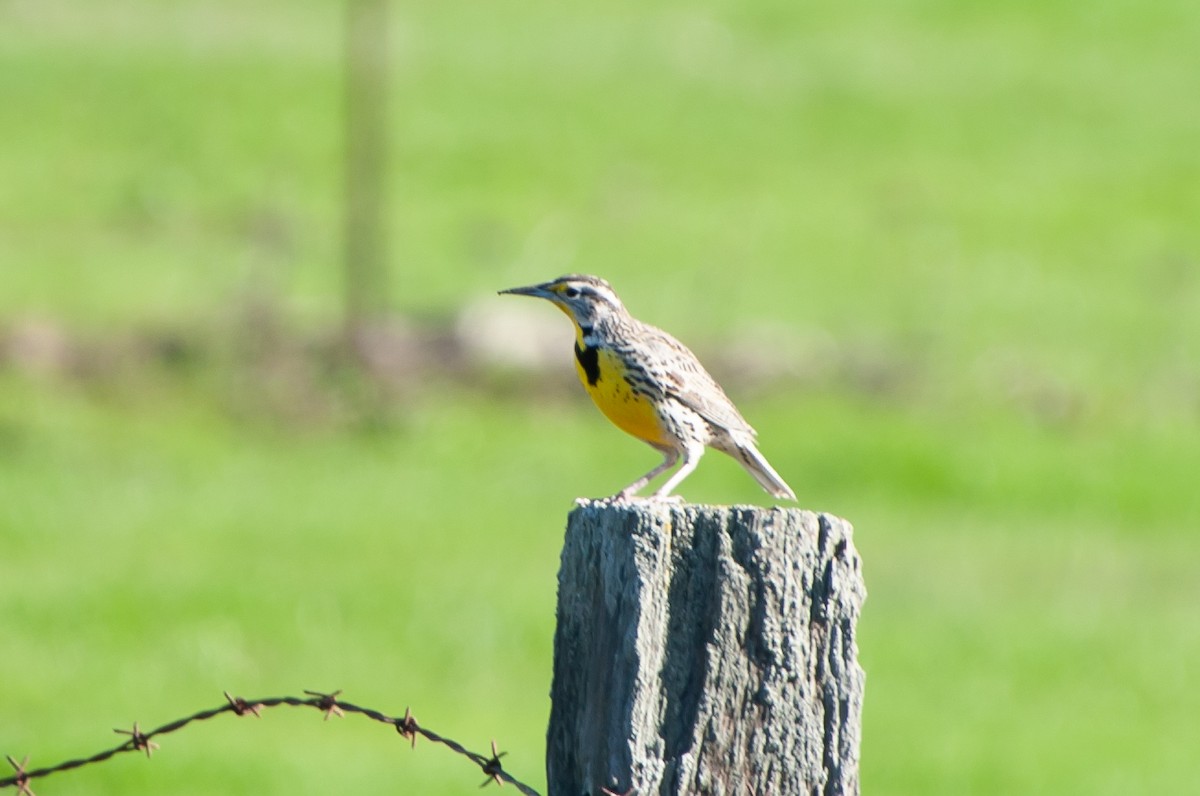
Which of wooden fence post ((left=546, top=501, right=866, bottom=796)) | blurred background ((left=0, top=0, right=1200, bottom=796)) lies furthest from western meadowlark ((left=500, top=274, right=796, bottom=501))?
blurred background ((left=0, top=0, right=1200, bottom=796))

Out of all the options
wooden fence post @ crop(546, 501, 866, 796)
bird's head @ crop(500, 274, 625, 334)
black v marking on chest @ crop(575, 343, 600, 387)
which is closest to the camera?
wooden fence post @ crop(546, 501, 866, 796)

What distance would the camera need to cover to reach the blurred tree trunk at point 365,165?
23803mm

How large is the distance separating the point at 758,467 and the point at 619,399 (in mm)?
469

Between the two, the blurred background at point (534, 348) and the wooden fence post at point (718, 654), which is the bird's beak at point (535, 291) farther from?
the blurred background at point (534, 348)

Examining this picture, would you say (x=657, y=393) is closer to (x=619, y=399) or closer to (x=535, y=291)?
(x=619, y=399)

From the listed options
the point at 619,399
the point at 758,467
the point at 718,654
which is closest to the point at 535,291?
the point at 619,399

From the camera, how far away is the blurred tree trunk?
23.8 m

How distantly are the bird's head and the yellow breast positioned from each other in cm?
18

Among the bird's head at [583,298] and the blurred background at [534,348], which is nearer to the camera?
the bird's head at [583,298]

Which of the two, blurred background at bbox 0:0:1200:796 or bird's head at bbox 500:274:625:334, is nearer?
bird's head at bbox 500:274:625:334

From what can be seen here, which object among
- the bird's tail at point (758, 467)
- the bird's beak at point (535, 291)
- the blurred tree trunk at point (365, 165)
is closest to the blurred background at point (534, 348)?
the blurred tree trunk at point (365, 165)

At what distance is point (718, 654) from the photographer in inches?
173

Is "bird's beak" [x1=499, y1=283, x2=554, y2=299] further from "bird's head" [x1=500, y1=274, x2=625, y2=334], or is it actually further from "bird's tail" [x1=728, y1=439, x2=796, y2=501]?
"bird's tail" [x1=728, y1=439, x2=796, y2=501]

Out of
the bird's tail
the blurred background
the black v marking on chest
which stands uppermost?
the blurred background
